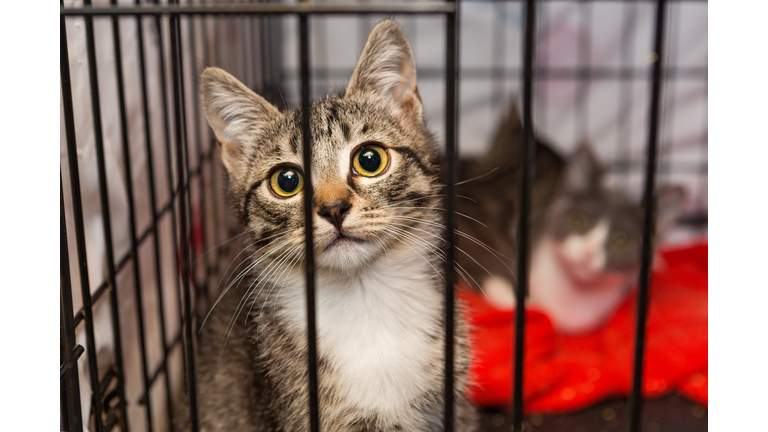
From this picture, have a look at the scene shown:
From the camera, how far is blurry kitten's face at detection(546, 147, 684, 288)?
1921mm

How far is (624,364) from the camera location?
1.57 metres

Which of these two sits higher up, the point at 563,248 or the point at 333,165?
the point at 333,165

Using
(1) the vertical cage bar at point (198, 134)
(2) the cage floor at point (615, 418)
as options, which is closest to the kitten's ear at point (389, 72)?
(1) the vertical cage bar at point (198, 134)

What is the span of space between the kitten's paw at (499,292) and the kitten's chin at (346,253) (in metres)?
1.23

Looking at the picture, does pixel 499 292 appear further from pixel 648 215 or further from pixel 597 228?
pixel 648 215

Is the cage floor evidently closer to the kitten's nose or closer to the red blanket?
the red blanket

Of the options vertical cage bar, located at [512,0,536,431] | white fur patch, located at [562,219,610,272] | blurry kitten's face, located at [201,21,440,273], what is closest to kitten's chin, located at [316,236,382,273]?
blurry kitten's face, located at [201,21,440,273]

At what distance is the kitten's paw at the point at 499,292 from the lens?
6.46 feet

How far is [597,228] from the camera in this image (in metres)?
1.95

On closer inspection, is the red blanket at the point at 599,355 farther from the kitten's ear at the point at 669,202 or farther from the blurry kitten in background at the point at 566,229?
the kitten's ear at the point at 669,202

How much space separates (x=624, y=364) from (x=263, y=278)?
116 centimetres

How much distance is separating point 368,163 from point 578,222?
136 centimetres

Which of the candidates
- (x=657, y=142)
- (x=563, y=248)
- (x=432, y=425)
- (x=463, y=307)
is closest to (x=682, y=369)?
(x=563, y=248)

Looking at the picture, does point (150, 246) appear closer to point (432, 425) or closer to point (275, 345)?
point (275, 345)
